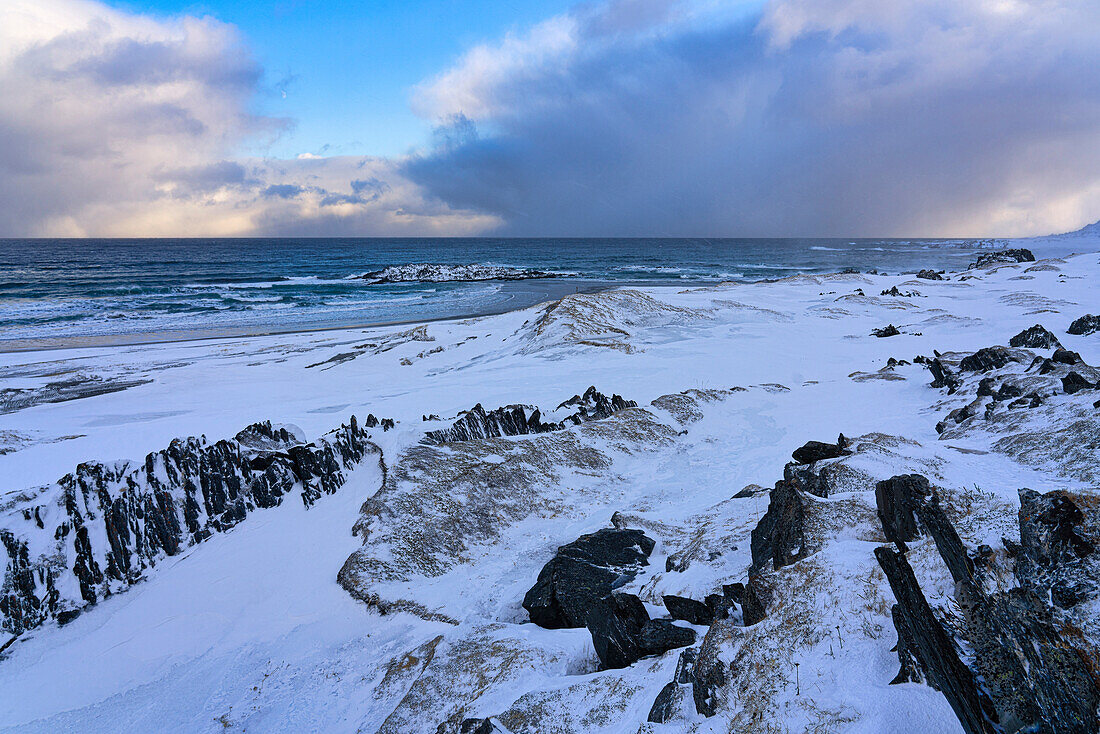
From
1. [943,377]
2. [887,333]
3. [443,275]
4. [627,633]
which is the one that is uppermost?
[443,275]

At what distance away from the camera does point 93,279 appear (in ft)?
233

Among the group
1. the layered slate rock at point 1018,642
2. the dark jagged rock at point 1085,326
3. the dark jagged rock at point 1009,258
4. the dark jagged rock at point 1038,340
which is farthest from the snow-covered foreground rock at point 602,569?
the dark jagged rock at point 1009,258

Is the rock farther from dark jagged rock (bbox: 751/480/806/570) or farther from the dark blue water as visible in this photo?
the dark blue water

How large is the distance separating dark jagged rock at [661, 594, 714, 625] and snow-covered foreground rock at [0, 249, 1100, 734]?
0.06 metres

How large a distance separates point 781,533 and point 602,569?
112 inches

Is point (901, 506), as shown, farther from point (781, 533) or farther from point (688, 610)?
point (688, 610)

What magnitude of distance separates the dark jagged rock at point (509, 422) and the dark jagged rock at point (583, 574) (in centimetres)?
481

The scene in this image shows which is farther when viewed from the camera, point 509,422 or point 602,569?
point 509,422

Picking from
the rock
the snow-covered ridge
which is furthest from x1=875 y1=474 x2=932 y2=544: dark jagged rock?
the snow-covered ridge

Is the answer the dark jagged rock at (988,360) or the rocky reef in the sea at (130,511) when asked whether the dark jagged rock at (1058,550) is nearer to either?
the rocky reef in the sea at (130,511)

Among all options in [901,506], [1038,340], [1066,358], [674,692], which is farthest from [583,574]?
[1038,340]

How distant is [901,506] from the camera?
6.02 meters

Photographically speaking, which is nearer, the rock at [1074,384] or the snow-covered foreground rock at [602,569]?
the snow-covered foreground rock at [602,569]

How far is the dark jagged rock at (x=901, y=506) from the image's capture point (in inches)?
227
